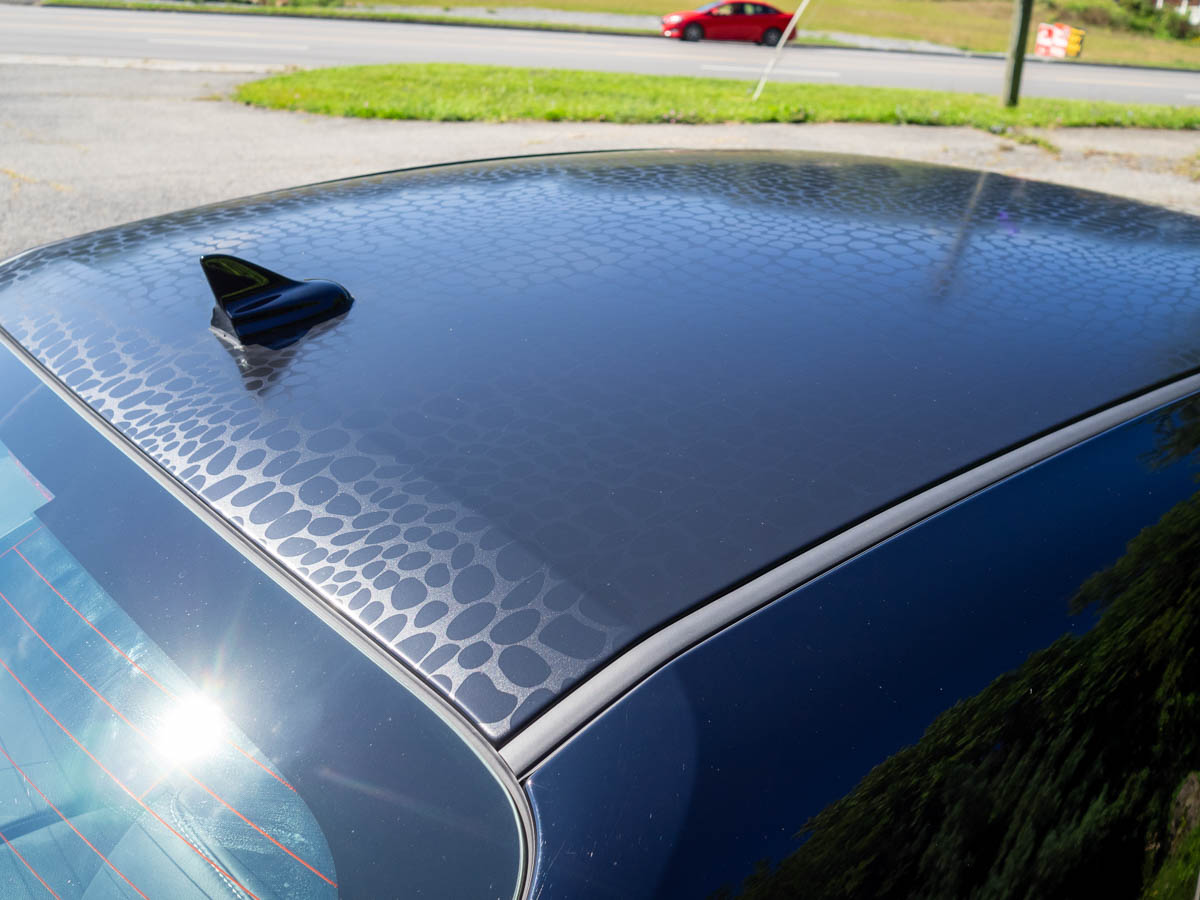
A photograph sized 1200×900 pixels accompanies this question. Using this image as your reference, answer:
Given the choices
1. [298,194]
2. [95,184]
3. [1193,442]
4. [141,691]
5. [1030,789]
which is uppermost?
[298,194]

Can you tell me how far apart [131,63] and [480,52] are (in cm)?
Answer: 593

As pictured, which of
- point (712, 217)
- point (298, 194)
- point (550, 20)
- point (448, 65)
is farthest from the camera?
point (550, 20)

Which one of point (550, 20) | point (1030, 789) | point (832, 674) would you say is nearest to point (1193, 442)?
point (1030, 789)

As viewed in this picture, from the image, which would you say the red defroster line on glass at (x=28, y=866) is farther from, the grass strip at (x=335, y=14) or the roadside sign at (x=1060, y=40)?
the roadside sign at (x=1060, y=40)

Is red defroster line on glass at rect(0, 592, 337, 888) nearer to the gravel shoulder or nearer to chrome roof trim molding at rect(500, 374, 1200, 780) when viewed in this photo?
chrome roof trim molding at rect(500, 374, 1200, 780)

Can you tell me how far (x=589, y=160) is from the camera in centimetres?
210

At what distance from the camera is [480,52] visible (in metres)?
16.8

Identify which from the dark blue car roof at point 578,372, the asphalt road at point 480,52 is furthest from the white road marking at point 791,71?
the dark blue car roof at point 578,372

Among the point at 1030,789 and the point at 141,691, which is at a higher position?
the point at 141,691

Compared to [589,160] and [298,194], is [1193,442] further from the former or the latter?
[298,194]

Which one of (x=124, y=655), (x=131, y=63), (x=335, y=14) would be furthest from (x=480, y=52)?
(x=124, y=655)

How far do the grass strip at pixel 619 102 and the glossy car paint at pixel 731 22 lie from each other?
298 inches

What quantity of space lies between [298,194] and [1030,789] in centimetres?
165

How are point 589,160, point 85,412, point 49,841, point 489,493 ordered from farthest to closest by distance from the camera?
point 589,160
point 85,412
point 489,493
point 49,841
